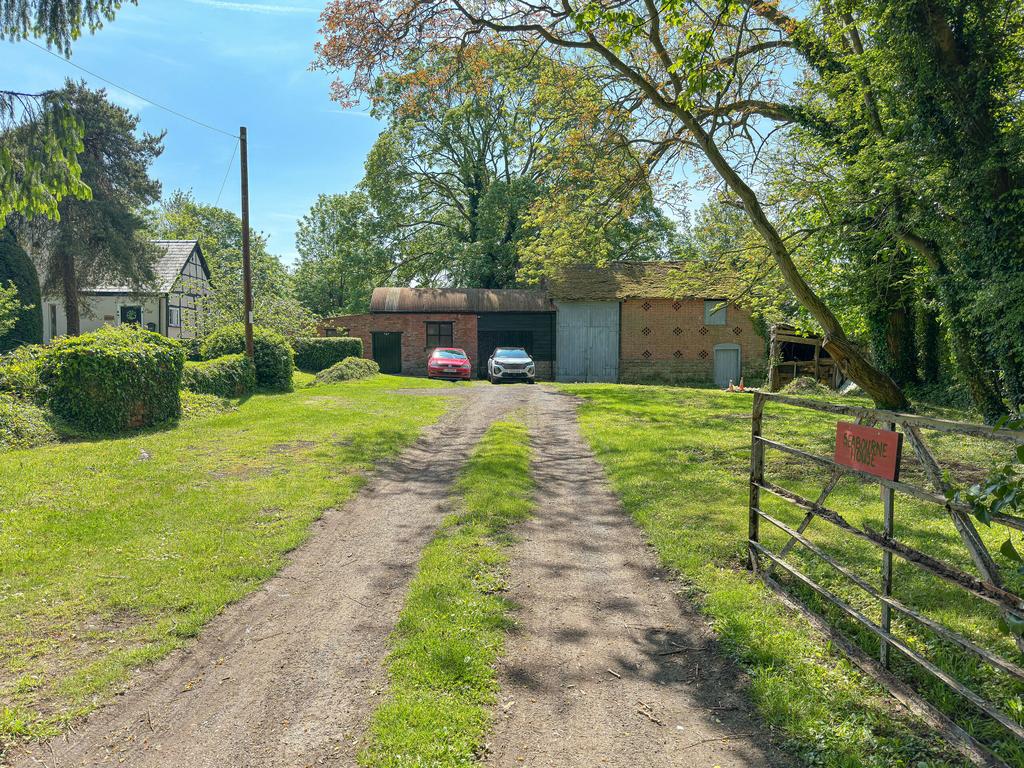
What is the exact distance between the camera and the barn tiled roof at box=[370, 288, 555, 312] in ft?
105

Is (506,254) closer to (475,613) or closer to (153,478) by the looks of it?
(153,478)

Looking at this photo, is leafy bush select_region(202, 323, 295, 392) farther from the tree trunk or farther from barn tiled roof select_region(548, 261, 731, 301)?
barn tiled roof select_region(548, 261, 731, 301)

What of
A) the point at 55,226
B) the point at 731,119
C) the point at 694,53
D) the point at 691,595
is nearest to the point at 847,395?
the point at 731,119

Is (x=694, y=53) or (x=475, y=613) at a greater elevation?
(x=694, y=53)

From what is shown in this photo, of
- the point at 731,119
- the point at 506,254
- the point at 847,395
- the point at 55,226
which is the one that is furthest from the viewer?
the point at 506,254

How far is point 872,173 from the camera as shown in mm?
9328

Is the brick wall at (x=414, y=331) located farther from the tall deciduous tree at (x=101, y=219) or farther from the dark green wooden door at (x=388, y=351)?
→ the tall deciduous tree at (x=101, y=219)

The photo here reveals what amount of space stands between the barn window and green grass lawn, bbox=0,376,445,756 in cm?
2011

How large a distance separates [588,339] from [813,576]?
25.5 m

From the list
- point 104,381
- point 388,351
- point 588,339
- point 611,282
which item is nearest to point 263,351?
point 104,381

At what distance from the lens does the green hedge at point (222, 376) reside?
15.8 m

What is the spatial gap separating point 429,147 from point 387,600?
3753 centimetres

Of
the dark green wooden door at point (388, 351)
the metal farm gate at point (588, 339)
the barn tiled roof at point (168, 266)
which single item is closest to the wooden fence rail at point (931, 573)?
the metal farm gate at point (588, 339)

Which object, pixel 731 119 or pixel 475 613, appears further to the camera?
pixel 731 119
